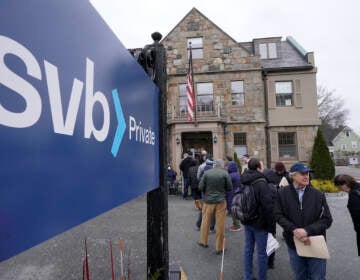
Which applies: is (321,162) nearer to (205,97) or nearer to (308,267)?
(205,97)

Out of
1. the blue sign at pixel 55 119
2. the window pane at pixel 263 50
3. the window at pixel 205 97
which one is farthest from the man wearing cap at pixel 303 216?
the window pane at pixel 263 50

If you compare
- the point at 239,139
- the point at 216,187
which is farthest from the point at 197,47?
the point at 216,187

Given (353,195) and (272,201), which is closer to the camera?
(353,195)

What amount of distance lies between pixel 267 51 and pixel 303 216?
14525mm

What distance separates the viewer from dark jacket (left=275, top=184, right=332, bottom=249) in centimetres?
237

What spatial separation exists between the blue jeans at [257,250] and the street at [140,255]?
1.32 ft

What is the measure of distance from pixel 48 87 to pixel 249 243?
125 inches

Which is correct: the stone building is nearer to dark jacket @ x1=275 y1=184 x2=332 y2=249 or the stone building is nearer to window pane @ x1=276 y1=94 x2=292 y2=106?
Result: window pane @ x1=276 y1=94 x2=292 y2=106

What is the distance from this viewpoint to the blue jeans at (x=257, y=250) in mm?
2898

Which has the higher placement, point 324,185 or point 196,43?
point 196,43

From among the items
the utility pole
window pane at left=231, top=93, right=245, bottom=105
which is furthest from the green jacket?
window pane at left=231, top=93, right=245, bottom=105

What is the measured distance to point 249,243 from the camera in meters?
3.06

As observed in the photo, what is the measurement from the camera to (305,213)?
2.41 meters

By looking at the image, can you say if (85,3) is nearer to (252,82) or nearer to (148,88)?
(148,88)
